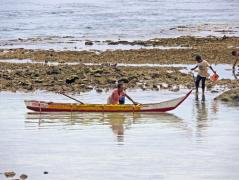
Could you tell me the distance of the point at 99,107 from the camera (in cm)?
2461

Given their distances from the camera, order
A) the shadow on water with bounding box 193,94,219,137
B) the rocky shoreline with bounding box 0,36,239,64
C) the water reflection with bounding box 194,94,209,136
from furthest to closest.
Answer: the rocky shoreline with bounding box 0,36,239,64 → the shadow on water with bounding box 193,94,219,137 → the water reflection with bounding box 194,94,209,136

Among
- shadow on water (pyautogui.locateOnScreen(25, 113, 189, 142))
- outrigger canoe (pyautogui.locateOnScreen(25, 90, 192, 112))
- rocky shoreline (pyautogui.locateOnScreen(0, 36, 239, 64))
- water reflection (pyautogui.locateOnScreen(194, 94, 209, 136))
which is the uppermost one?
rocky shoreline (pyautogui.locateOnScreen(0, 36, 239, 64))

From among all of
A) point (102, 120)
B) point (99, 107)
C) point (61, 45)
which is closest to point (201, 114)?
point (99, 107)

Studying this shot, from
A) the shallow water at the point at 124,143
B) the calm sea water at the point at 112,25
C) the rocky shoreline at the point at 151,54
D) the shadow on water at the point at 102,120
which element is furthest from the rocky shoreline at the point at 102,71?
the calm sea water at the point at 112,25

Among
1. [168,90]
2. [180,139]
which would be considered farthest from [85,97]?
[180,139]

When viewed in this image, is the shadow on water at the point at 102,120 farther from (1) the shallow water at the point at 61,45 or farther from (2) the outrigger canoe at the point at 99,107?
(1) the shallow water at the point at 61,45

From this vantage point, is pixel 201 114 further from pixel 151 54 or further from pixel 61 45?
pixel 61 45

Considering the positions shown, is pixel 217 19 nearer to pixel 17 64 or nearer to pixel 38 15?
pixel 38 15

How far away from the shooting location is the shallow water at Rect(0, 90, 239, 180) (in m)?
17.0

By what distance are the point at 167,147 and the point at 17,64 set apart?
19.4 meters

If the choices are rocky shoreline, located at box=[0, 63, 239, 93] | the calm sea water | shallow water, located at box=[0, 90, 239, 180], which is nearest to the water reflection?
shallow water, located at box=[0, 90, 239, 180]

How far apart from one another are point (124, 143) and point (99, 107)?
4.81 metres

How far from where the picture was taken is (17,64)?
37688 mm

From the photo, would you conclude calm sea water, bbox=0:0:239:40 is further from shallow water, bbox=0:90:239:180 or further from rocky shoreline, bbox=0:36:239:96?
shallow water, bbox=0:90:239:180
